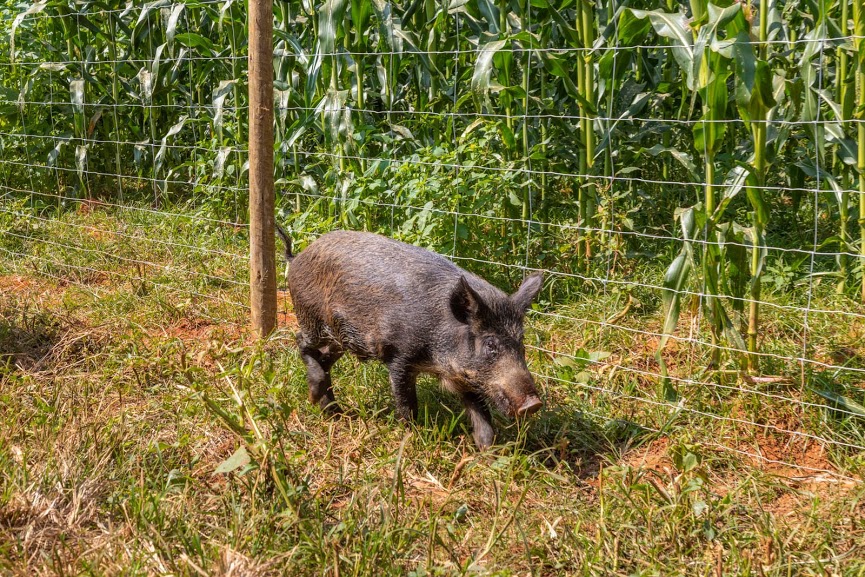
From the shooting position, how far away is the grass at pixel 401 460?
316cm

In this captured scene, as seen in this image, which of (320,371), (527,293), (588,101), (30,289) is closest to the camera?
(527,293)

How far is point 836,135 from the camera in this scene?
5090mm

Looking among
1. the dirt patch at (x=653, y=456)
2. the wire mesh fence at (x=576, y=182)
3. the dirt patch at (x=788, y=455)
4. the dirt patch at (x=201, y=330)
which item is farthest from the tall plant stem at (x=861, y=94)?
the dirt patch at (x=201, y=330)

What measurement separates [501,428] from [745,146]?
2.85 meters

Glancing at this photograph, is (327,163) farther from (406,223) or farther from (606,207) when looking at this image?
(606,207)

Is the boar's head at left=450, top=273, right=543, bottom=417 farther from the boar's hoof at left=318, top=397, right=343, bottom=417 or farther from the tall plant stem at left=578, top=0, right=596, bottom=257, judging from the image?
the tall plant stem at left=578, top=0, right=596, bottom=257

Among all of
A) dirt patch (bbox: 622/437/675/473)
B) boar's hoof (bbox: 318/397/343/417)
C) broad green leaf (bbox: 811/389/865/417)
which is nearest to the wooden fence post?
boar's hoof (bbox: 318/397/343/417)

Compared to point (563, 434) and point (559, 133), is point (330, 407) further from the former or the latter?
point (559, 133)

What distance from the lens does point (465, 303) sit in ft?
13.9

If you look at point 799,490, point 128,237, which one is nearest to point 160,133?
point 128,237

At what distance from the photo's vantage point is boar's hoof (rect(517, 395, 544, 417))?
4.05 meters

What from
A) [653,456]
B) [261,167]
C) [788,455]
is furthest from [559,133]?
[788,455]

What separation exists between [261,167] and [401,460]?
7.82 feet

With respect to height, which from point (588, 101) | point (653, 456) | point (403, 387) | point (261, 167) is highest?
point (588, 101)
